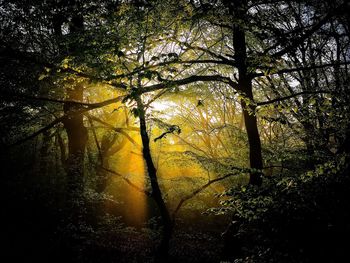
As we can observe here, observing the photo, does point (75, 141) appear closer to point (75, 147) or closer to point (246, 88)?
point (75, 147)

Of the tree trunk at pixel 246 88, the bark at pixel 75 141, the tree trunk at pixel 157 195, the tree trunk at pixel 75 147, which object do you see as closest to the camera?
the tree trunk at pixel 246 88

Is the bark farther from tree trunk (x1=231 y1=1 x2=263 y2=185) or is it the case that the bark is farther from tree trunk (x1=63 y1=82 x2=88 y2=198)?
tree trunk (x1=231 y1=1 x2=263 y2=185)

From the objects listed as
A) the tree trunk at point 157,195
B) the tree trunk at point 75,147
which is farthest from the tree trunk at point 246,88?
the tree trunk at point 75,147

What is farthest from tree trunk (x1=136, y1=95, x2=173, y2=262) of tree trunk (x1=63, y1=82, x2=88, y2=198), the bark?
tree trunk (x1=63, y1=82, x2=88, y2=198)

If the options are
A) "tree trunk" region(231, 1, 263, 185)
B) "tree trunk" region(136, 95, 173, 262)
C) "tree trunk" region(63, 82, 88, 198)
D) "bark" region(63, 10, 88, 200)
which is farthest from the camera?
"tree trunk" region(63, 82, 88, 198)

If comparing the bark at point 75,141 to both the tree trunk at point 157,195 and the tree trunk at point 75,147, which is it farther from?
the tree trunk at point 157,195

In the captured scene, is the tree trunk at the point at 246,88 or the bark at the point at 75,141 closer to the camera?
the tree trunk at the point at 246,88

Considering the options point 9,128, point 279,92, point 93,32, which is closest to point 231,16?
point 93,32

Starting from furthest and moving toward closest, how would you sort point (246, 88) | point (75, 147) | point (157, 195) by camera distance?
point (75, 147), point (157, 195), point (246, 88)

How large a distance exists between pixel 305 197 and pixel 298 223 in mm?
327

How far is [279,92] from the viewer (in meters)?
10.9

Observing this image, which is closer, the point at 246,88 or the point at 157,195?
the point at 246,88

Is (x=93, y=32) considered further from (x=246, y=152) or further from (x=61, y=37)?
(x=246, y=152)

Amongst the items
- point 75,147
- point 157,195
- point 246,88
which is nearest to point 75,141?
point 75,147
